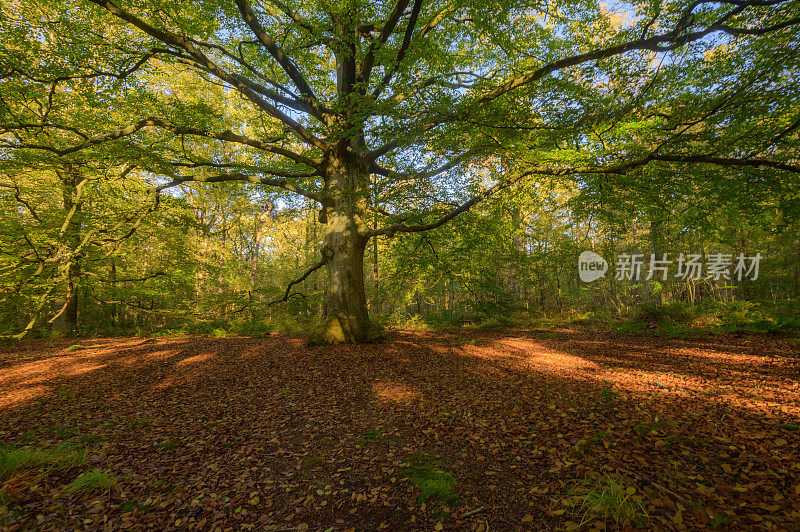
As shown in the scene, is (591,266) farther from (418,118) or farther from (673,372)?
(418,118)

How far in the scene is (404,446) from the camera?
3.56 meters

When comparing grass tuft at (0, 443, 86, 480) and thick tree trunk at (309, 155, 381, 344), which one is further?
thick tree trunk at (309, 155, 381, 344)

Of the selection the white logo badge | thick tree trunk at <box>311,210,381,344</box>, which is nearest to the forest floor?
thick tree trunk at <box>311,210,381,344</box>

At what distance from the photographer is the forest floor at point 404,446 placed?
2.46 m

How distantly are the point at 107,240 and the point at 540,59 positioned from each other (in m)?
13.2

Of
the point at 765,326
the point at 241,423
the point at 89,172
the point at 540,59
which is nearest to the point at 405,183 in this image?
the point at 540,59

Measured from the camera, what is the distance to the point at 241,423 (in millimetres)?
4328

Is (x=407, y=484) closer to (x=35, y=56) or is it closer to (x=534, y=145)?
(x=534, y=145)

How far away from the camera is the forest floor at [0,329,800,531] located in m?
2.46

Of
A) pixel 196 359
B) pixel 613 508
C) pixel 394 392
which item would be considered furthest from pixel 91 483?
pixel 196 359

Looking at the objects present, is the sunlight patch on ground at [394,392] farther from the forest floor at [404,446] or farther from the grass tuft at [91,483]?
the grass tuft at [91,483]

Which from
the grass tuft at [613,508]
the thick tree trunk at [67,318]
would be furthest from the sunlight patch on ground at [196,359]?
the thick tree trunk at [67,318]

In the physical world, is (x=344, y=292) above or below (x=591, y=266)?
below

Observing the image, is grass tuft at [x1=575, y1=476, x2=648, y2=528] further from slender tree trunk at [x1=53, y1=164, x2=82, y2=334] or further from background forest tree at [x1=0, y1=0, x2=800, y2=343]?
slender tree trunk at [x1=53, y1=164, x2=82, y2=334]
